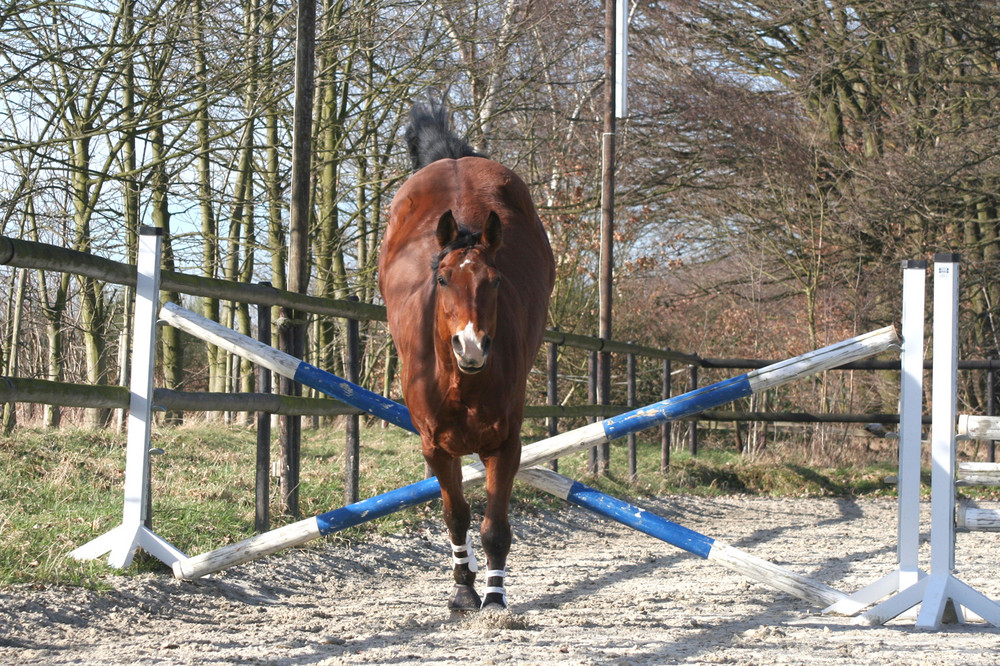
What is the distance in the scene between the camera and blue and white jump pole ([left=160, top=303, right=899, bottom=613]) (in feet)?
13.4

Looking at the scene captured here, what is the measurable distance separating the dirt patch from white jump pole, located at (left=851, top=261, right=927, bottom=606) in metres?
0.24

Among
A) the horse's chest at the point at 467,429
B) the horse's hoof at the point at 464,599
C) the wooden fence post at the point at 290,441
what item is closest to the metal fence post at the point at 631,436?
the wooden fence post at the point at 290,441

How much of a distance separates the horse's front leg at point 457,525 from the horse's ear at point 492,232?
0.89 meters

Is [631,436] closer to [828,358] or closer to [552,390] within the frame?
[552,390]

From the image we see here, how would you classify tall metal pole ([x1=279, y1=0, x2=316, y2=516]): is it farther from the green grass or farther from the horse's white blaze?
the horse's white blaze

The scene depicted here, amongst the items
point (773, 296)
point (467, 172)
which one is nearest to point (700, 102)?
point (773, 296)

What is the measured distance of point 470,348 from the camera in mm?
3318

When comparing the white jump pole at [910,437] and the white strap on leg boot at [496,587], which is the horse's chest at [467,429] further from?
the white jump pole at [910,437]

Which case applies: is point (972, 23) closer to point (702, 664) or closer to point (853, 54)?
point (853, 54)

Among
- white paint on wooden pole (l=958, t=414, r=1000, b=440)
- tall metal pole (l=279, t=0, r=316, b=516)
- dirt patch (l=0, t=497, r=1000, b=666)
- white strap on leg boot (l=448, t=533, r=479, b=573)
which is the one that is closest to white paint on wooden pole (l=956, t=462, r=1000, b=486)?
white paint on wooden pole (l=958, t=414, r=1000, b=440)

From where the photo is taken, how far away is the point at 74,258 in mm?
4043

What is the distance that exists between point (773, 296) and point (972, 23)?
500cm

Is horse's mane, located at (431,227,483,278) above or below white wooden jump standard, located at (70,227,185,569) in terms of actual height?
above

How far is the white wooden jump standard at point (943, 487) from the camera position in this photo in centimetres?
396
